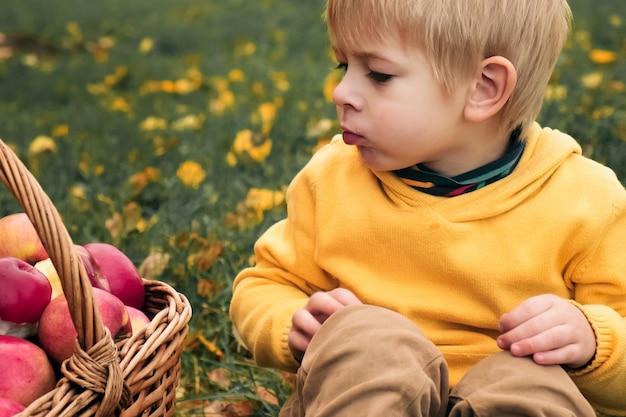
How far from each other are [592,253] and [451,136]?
37 centimetres

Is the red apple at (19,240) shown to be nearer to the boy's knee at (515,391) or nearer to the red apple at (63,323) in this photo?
the red apple at (63,323)

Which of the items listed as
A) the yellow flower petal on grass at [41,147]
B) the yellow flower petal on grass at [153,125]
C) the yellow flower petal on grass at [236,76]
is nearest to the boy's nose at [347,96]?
the yellow flower petal on grass at [41,147]

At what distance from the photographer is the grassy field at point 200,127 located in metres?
2.63

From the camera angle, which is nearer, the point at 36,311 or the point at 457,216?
the point at 36,311

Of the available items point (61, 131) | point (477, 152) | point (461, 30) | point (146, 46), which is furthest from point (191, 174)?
point (146, 46)

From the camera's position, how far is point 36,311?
1.77 m

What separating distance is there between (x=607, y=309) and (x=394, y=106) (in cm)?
58

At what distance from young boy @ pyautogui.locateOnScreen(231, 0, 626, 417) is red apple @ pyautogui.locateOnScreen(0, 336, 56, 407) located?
1.53ft

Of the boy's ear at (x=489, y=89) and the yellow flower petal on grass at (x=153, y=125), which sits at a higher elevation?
the boy's ear at (x=489, y=89)

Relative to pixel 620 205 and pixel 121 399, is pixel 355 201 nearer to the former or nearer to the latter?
pixel 620 205

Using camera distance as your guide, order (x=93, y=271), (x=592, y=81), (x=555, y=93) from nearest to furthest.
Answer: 1. (x=93, y=271)
2. (x=555, y=93)
3. (x=592, y=81)

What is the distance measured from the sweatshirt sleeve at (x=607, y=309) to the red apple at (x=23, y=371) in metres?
1.00

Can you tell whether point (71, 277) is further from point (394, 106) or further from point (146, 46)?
point (146, 46)

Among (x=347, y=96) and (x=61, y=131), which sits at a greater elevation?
(x=347, y=96)
